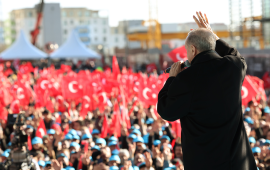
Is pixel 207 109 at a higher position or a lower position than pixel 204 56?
lower

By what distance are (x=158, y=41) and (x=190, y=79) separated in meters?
50.5

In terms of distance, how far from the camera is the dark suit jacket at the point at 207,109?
2.49 meters

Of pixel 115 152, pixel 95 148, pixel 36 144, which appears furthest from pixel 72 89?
pixel 115 152

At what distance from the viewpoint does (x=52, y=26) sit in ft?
162

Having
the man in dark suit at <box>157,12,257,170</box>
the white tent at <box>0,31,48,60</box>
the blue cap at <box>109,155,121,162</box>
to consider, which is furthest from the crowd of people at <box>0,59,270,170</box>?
the white tent at <box>0,31,48,60</box>

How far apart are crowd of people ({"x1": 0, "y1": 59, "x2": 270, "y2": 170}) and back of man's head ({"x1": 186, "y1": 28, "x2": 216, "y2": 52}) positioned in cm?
331

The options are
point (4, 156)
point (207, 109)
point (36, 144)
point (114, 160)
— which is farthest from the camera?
point (36, 144)

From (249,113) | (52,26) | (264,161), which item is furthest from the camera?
(52,26)

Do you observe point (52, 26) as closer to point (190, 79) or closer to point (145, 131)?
point (145, 131)

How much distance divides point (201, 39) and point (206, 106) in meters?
0.44

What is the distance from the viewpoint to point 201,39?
254cm

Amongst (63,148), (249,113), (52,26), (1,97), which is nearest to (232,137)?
(63,148)

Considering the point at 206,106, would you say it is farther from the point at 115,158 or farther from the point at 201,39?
the point at 115,158

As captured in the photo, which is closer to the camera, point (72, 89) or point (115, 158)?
point (115, 158)
